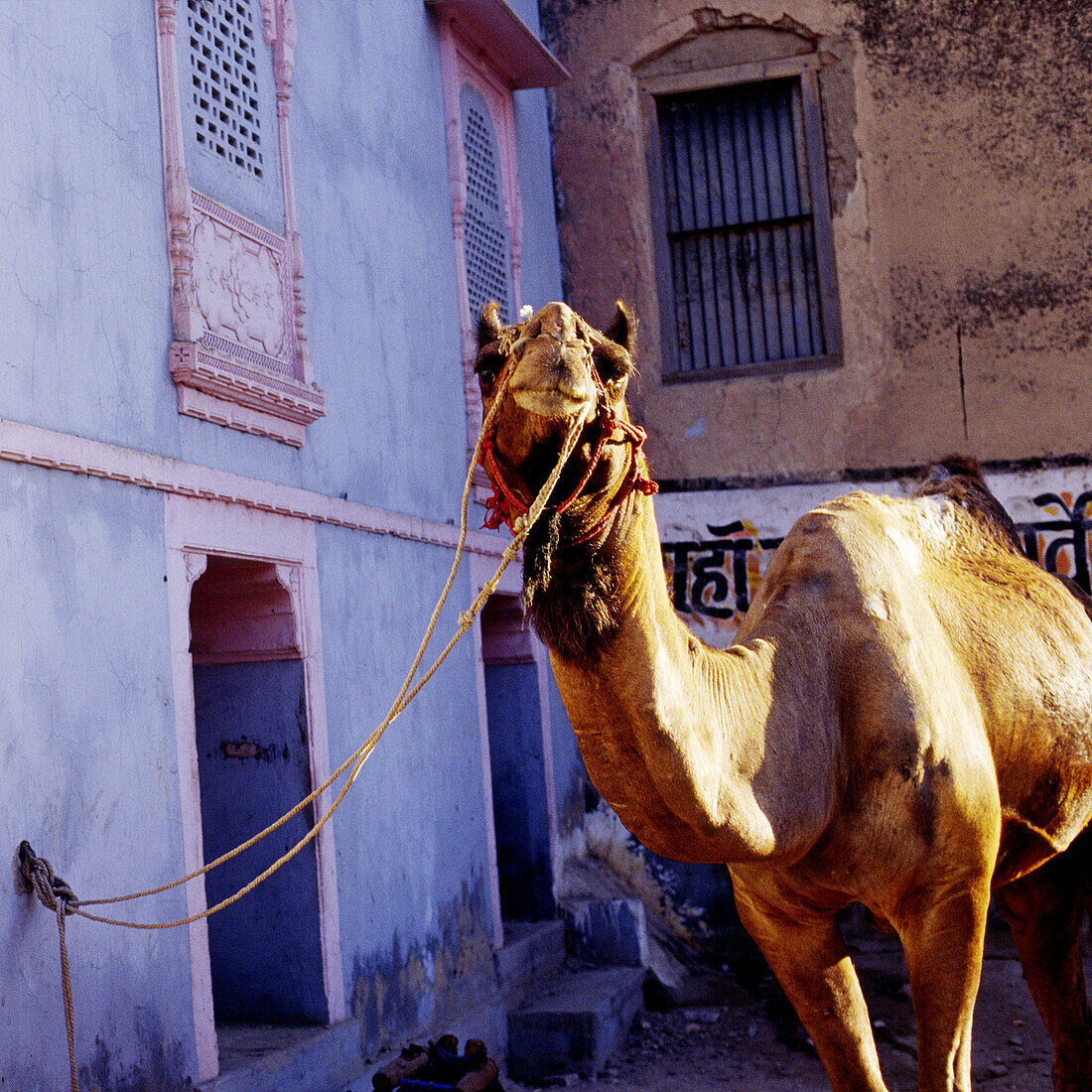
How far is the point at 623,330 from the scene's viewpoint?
9.69 ft

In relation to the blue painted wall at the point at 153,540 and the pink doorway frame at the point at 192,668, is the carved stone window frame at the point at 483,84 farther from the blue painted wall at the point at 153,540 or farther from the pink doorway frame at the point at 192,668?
the pink doorway frame at the point at 192,668

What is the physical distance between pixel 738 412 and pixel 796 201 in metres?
1.79

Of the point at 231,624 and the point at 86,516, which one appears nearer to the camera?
the point at 86,516

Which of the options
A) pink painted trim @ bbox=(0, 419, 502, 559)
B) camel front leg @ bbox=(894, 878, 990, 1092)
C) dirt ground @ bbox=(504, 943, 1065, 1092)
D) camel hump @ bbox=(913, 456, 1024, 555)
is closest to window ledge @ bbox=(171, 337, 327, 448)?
pink painted trim @ bbox=(0, 419, 502, 559)

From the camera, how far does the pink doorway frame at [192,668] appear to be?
5.53 m

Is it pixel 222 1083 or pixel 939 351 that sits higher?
pixel 939 351

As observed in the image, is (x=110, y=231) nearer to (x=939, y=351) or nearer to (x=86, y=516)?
(x=86, y=516)

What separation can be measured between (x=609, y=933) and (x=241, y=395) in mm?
5267

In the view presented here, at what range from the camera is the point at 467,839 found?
8570mm

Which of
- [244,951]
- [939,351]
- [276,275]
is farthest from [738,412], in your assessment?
[244,951]

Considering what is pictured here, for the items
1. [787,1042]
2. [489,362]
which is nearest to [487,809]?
[787,1042]

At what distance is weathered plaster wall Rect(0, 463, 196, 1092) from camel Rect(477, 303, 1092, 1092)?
2.23 m

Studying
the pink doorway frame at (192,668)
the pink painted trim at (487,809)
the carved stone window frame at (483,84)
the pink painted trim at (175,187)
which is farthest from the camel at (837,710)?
the carved stone window frame at (483,84)

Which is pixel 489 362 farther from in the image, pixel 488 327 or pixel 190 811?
pixel 190 811
